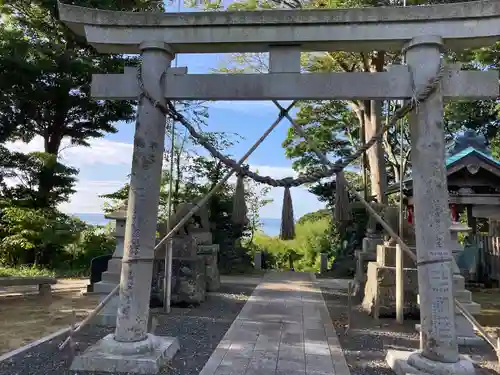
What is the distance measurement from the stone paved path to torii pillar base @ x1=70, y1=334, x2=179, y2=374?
0.50 metres

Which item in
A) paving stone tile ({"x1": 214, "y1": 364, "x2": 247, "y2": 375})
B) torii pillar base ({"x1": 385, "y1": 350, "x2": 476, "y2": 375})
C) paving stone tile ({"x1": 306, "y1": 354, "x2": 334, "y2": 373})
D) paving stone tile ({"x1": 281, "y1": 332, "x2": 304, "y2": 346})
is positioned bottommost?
paving stone tile ({"x1": 214, "y1": 364, "x2": 247, "y2": 375})

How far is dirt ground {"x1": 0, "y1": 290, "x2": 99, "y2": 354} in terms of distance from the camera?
5.38 metres

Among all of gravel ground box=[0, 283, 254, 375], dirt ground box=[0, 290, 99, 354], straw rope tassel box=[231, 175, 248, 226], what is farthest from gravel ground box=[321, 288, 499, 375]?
dirt ground box=[0, 290, 99, 354]

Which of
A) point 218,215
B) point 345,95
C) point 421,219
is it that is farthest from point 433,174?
point 218,215

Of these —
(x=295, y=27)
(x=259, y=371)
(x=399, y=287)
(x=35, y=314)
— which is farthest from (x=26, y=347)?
(x=399, y=287)

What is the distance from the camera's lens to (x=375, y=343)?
5.13m

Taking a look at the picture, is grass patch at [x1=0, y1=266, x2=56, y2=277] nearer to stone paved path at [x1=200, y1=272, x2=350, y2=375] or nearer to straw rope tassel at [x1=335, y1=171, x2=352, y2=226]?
stone paved path at [x1=200, y1=272, x2=350, y2=375]

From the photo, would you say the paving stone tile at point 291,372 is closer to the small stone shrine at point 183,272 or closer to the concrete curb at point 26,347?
the concrete curb at point 26,347


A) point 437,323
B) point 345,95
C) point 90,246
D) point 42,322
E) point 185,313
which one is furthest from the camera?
point 90,246

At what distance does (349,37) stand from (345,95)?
22.8 inches

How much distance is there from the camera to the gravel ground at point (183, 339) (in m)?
3.93

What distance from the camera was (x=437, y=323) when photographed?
11.8 feet

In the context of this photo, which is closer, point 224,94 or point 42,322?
point 224,94

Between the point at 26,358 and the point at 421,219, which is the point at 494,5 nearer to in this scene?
the point at 421,219
